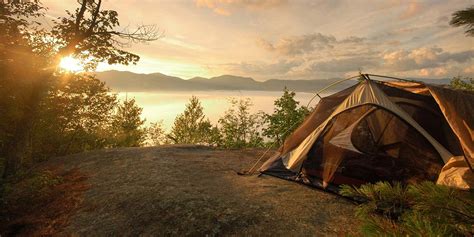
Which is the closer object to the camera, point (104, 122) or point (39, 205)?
point (39, 205)

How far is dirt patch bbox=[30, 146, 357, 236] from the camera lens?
17.6ft

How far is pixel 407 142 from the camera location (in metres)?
6.46

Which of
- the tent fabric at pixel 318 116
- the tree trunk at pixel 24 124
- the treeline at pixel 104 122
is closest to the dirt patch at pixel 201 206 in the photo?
the tent fabric at pixel 318 116

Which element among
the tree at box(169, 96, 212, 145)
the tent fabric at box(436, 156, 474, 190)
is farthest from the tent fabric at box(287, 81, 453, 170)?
the tree at box(169, 96, 212, 145)

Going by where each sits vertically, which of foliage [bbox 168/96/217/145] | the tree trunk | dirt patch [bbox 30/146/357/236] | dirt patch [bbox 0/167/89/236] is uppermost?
the tree trunk

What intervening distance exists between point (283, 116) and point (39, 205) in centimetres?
1946

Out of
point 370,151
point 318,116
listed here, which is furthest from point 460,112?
point 318,116

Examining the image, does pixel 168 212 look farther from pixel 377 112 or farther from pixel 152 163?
pixel 377 112

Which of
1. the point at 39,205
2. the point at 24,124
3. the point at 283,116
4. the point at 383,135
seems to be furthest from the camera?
the point at 283,116

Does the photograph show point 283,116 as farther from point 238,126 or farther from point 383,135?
point 383,135

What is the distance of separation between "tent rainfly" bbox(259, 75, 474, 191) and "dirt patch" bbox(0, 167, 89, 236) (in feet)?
19.4

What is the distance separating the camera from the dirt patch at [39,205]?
6060mm

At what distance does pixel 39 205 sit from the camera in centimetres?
725

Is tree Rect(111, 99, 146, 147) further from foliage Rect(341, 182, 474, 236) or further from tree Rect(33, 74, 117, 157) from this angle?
foliage Rect(341, 182, 474, 236)
